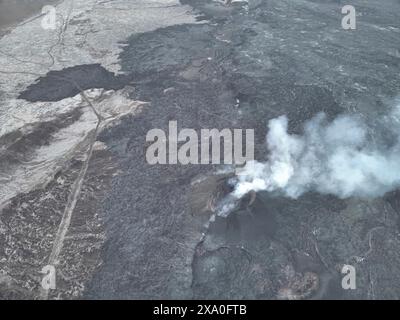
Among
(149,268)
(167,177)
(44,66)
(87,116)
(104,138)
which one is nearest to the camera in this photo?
(149,268)

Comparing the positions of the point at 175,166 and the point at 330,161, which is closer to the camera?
the point at 330,161

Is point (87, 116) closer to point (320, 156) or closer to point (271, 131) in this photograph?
point (271, 131)

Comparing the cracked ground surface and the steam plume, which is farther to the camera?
the steam plume

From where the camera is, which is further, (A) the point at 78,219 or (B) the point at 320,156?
(B) the point at 320,156

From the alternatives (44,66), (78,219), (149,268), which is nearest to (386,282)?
(149,268)

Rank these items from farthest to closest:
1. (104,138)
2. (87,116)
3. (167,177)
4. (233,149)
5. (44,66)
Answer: (44,66) < (87,116) < (104,138) < (233,149) < (167,177)

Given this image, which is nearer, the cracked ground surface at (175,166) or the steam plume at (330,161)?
the cracked ground surface at (175,166)

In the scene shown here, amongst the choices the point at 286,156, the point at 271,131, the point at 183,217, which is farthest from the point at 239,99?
the point at 183,217
